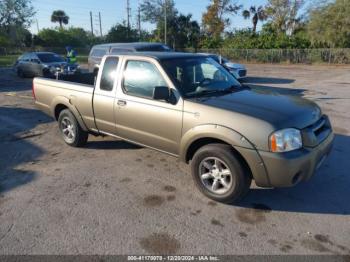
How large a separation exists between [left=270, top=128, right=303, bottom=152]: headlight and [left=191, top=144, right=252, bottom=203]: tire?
0.48 metres

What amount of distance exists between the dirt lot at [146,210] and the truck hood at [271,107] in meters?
1.07

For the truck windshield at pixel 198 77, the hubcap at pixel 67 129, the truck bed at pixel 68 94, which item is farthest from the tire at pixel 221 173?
the hubcap at pixel 67 129

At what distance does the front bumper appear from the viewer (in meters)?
3.34

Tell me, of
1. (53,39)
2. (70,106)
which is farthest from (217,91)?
(53,39)

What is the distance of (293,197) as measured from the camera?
404 centimetres

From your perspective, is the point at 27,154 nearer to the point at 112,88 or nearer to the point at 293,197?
the point at 112,88

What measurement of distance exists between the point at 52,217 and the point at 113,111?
71.6 inches

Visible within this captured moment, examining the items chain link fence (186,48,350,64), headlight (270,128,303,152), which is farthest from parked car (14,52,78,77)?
chain link fence (186,48,350,64)

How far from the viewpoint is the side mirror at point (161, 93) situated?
3.90 m

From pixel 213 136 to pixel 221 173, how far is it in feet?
Answer: 1.62

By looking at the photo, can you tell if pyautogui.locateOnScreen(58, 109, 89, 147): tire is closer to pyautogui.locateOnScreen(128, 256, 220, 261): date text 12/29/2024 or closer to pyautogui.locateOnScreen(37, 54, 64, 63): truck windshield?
pyautogui.locateOnScreen(128, 256, 220, 261): date text 12/29/2024

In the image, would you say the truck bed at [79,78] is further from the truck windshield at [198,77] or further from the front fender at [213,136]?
the front fender at [213,136]

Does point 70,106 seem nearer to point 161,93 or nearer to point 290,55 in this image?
point 161,93

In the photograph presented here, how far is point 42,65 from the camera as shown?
16844 mm
